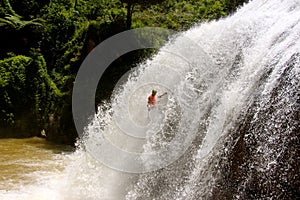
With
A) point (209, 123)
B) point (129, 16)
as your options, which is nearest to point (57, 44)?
point (129, 16)

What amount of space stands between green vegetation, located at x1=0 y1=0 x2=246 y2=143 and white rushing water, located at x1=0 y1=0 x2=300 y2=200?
4500mm

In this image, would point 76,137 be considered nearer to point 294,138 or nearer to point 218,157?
point 218,157

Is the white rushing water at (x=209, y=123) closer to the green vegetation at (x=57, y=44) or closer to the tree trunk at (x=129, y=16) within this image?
the green vegetation at (x=57, y=44)

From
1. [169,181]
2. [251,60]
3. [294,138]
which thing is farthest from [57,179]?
[294,138]

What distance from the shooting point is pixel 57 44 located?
14.7 metres

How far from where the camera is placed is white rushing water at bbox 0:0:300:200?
12.6 ft

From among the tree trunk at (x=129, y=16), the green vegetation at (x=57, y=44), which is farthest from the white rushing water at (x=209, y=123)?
the tree trunk at (x=129, y=16)

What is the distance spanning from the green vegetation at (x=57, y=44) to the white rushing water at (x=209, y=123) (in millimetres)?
4500

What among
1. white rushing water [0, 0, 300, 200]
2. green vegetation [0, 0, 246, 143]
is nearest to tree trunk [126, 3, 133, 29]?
green vegetation [0, 0, 246, 143]

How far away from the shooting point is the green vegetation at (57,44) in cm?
1224

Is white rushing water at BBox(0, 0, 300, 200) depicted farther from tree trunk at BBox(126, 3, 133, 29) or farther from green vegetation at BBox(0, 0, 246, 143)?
tree trunk at BBox(126, 3, 133, 29)

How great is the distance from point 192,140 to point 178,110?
602 mm

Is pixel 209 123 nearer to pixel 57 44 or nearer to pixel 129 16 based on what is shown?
pixel 129 16

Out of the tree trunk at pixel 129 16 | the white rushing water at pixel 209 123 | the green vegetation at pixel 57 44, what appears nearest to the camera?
the white rushing water at pixel 209 123
